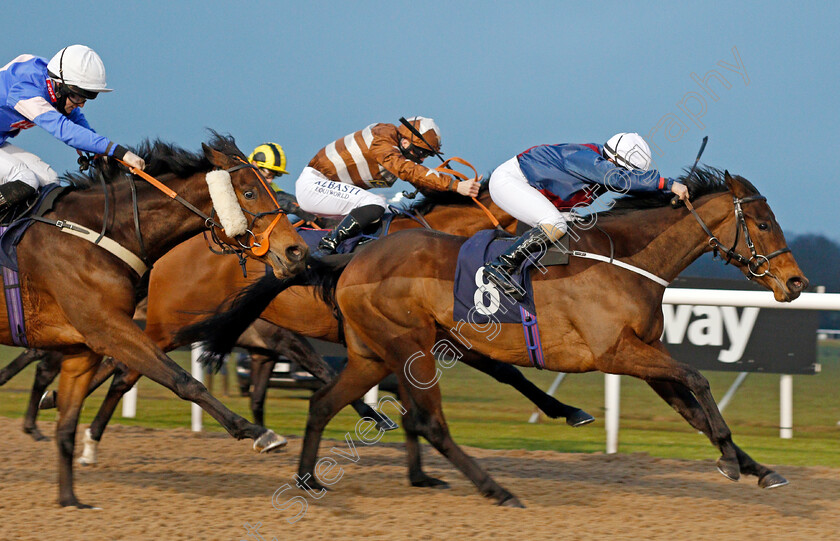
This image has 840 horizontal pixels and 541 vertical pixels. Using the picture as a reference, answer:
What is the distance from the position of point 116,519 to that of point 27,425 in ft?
7.39

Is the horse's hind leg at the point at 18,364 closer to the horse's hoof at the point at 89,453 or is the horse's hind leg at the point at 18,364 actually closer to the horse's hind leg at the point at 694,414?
the horse's hoof at the point at 89,453

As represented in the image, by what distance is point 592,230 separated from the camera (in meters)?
4.21

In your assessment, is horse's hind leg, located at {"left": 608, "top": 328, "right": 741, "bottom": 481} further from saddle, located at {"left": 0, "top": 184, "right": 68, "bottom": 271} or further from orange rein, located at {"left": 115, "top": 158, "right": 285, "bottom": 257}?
saddle, located at {"left": 0, "top": 184, "right": 68, "bottom": 271}

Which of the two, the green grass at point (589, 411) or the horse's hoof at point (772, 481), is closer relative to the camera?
the horse's hoof at point (772, 481)

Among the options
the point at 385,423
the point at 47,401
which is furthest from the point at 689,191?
the point at 47,401

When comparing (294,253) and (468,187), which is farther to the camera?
(468,187)

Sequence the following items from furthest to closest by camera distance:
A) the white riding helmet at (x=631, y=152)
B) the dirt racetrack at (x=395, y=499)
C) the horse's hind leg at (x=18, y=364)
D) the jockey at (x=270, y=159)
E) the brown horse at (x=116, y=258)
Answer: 1. the jockey at (x=270, y=159)
2. the horse's hind leg at (x=18, y=364)
3. the white riding helmet at (x=631, y=152)
4. the brown horse at (x=116, y=258)
5. the dirt racetrack at (x=395, y=499)

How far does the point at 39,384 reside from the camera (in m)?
5.70

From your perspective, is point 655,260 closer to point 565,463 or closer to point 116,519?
point 565,463

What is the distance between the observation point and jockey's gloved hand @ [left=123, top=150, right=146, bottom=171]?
384cm

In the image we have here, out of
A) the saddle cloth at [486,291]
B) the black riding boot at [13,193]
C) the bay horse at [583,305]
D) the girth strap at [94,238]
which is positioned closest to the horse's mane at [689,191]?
the bay horse at [583,305]

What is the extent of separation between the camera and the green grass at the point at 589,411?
5.98m

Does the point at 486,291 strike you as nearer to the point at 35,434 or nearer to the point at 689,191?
the point at 689,191

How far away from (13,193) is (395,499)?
2160 mm
